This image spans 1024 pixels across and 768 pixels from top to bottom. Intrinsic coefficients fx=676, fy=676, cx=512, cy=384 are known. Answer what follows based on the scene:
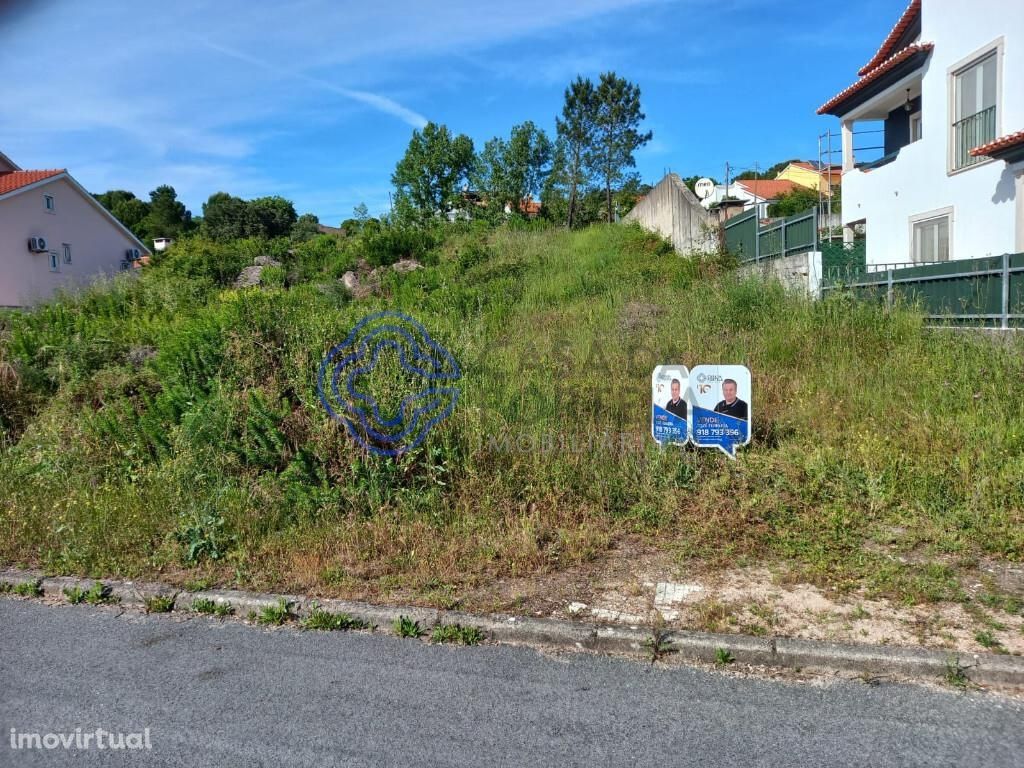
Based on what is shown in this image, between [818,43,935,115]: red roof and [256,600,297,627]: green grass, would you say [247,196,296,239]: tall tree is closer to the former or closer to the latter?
[818,43,935,115]: red roof

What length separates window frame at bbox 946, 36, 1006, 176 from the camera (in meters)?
11.2

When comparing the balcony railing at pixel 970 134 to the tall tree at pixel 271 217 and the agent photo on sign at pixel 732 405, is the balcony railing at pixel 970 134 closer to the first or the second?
the agent photo on sign at pixel 732 405

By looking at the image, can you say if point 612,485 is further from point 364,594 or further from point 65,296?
point 65,296

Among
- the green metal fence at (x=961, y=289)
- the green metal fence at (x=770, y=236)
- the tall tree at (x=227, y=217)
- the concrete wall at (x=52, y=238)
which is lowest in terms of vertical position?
the green metal fence at (x=961, y=289)

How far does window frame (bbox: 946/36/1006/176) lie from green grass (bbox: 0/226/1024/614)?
5.80 meters

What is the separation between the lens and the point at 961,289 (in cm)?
849

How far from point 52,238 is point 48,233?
0.34m

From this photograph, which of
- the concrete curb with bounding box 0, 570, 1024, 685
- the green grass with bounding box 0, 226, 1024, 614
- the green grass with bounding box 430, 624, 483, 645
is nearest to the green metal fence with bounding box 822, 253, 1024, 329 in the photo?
the green grass with bounding box 0, 226, 1024, 614

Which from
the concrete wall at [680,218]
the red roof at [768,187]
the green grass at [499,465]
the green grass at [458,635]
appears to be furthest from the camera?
the red roof at [768,187]

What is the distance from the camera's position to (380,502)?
16.2 feet

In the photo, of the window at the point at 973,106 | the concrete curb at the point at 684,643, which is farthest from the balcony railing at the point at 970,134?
the concrete curb at the point at 684,643

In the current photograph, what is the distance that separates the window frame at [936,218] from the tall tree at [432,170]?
20880 millimetres

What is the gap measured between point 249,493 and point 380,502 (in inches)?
Result: 40.9

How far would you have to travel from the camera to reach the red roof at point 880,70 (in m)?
13.1
